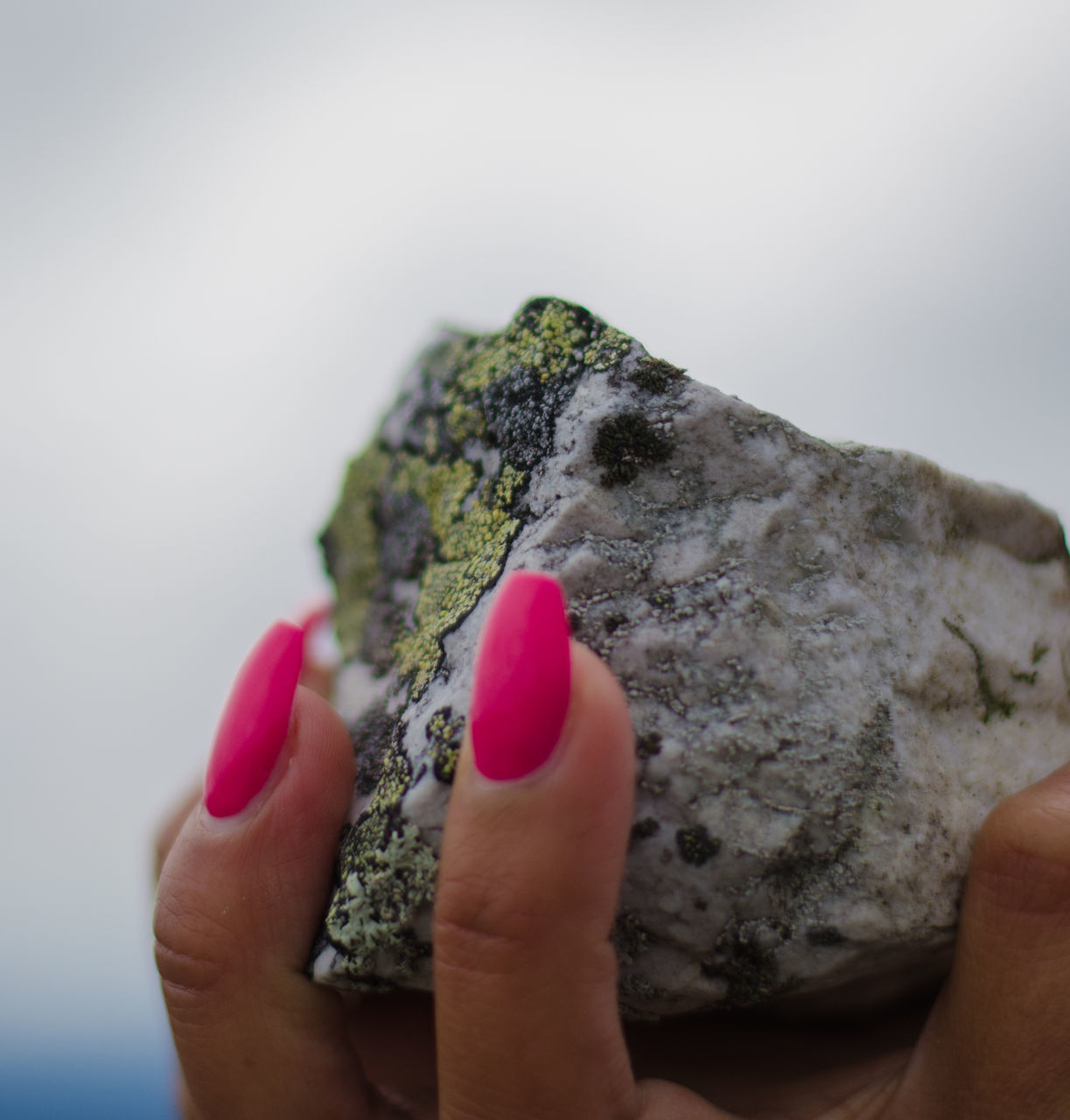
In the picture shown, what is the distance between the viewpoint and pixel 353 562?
1361mm

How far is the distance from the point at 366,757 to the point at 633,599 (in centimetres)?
39

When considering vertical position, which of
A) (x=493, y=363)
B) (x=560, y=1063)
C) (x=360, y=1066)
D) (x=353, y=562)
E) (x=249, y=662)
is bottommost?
(x=360, y=1066)

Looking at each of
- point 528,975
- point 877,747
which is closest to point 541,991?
point 528,975

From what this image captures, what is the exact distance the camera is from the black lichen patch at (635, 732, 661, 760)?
2.51 ft

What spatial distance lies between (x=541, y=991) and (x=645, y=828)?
16cm

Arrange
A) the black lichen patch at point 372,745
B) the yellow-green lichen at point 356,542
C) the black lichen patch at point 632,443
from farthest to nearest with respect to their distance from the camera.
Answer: the yellow-green lichen at point 356,542 < the black lichen patch at point 372,745 < the black lichen patch at point 632,443

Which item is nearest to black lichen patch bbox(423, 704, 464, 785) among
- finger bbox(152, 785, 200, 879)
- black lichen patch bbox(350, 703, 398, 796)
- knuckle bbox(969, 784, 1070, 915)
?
black lichen patch bbox(350, 703, 398, 796)

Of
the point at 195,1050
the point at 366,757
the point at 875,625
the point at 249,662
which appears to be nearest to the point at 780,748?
the point at 875,625

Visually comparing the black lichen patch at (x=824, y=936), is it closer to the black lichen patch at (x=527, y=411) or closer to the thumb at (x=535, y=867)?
the thumb at (x=535, y=867)

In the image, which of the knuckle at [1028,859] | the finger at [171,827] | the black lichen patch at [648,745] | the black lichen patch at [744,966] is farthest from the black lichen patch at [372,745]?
the finger at [171,827]

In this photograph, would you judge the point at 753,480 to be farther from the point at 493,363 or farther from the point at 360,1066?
the point at 360,1066

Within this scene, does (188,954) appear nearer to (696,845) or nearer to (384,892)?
(384,892)

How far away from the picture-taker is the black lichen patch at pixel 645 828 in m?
0.77

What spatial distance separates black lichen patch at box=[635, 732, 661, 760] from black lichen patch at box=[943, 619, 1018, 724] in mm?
368
